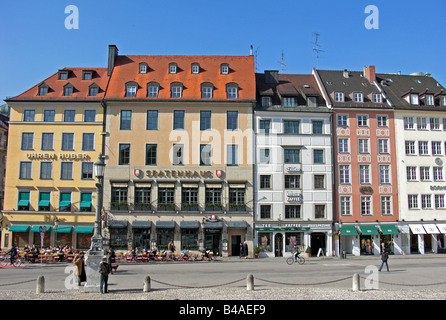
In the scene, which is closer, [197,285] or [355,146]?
[197,285]

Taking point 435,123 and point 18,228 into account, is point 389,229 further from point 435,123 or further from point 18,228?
point 18,228

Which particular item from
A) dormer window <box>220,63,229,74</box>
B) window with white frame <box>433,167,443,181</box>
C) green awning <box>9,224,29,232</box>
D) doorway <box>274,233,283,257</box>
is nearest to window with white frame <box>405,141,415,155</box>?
window with white frame <box>433,167,443,181</box>

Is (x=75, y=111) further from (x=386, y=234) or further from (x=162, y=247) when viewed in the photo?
(x=386, y=234)

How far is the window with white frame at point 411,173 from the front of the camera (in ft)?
141

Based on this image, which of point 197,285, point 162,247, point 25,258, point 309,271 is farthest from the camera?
point 162,247

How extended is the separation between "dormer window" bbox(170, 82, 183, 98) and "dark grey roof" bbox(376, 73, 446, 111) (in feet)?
73.4

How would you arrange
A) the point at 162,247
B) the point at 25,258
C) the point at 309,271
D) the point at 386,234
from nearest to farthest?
the point at 309,271 → the point at 25,258 → the point at 162,247 → the point at 386,234

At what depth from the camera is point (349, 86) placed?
153ft

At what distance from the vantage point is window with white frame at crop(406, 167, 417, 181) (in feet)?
141

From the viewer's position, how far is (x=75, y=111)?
41531 millimetres

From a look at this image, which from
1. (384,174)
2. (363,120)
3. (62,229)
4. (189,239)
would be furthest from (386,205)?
(62,229)

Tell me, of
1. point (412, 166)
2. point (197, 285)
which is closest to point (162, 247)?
point (197, 285)

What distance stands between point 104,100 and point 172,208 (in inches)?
490

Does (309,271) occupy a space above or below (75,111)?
below
